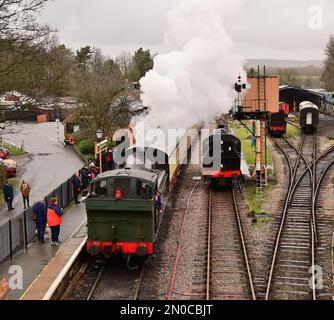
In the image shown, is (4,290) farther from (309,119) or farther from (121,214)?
(309,119)

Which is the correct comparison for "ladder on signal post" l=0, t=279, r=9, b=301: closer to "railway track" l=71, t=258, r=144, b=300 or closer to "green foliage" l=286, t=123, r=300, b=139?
"railway track" l=71, t=258, r=144, b=300

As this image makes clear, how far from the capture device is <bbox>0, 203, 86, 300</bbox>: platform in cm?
1163

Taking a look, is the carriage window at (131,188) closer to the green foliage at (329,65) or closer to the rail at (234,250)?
the rail at (234,250)

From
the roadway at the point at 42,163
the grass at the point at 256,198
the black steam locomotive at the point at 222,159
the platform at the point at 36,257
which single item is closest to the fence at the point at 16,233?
the platform at the point at 36,257

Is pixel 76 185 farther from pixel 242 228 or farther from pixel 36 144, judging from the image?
pixel 36 144

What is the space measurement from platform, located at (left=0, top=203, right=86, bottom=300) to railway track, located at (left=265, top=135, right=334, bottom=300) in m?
5.34

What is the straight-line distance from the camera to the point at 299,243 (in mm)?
15125

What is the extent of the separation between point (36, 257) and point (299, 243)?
7.50 metres

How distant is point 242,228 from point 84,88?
21228 millimetres

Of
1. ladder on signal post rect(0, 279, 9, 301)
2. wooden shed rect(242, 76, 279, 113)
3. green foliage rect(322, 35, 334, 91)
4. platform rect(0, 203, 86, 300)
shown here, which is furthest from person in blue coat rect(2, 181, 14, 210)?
green foliage rect(322, 35, 334, 91)

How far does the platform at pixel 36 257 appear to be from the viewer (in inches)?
458

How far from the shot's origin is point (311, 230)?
1625 centimetres

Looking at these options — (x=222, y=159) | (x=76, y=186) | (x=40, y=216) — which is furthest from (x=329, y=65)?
(x=40, y=216)

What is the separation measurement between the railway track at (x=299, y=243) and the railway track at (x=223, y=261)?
69 centimetres
